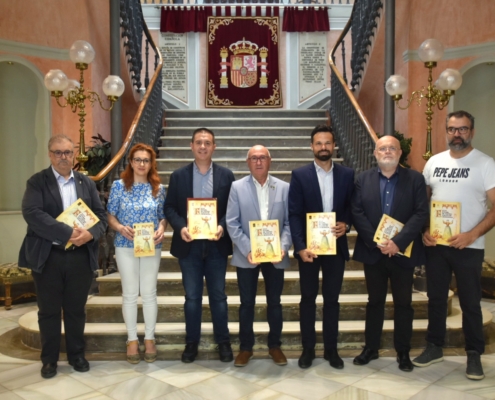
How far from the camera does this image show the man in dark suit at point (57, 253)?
312cm

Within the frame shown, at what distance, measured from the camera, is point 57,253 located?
318 cm

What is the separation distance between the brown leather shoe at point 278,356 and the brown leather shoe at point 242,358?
0.15 meters

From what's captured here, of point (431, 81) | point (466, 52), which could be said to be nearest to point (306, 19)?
point (466, 52)

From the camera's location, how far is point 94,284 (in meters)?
4.24

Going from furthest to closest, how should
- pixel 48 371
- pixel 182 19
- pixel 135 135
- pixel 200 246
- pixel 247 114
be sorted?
1. pixel 182 19
2. pixel 247 114
3. pixel 135 135
4. pixel 200 246
5. pixel 48 371

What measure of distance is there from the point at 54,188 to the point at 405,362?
2.50 m

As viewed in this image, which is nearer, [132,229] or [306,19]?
[132,229]

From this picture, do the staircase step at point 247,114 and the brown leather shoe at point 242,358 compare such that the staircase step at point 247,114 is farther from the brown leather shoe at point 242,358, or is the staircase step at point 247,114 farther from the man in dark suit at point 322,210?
the brown leather shoe at point 242,358

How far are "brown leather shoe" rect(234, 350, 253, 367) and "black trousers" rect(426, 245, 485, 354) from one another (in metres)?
1.26

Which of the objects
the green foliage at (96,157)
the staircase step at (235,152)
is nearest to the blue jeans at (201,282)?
the green foliage at (96,157)

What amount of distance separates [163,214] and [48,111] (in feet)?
13.3

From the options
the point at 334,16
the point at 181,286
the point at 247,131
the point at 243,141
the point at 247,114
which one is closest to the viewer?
the point at 181,286

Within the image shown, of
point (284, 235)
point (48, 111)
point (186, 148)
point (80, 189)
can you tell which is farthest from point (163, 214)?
point (48, 111)

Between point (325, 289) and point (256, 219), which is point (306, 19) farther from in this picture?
point (325, 289)
